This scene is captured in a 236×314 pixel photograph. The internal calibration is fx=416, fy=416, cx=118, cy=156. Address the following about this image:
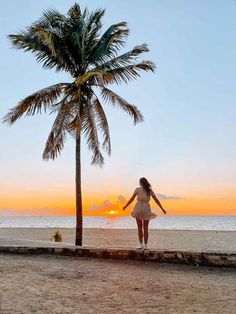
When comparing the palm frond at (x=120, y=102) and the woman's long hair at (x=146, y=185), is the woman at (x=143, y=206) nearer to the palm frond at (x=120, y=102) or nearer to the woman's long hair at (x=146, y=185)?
the woman's long hair at (x=146, y=185)

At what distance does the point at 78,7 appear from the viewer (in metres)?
17.0

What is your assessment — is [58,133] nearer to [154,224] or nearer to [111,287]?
[111,287]

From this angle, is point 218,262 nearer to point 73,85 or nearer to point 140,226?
point 140,226

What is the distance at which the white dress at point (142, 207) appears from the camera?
10492 millimetres

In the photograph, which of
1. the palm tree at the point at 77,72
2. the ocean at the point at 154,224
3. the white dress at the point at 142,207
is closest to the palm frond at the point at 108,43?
the palm tree at the point at 77,72

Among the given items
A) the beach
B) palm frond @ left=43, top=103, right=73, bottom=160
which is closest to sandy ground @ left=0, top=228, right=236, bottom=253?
palm frond @ left=43, top=103, right=73, bottom=160

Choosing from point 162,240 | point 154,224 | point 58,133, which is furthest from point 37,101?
point 154,224

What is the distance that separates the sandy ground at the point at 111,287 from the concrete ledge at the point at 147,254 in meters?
0.23

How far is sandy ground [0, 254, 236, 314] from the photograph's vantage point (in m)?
5.68

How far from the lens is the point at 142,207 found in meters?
10.5

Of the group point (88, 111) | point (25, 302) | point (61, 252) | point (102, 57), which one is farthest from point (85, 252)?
point (102, 57)

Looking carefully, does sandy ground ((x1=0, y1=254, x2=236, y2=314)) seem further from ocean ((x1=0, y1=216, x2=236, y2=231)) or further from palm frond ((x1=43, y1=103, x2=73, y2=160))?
ocean ((x1=0, y1=216, x2=236, y2=231))

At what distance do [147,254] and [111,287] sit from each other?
283 centimetres

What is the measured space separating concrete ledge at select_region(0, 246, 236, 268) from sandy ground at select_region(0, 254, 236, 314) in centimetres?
23
